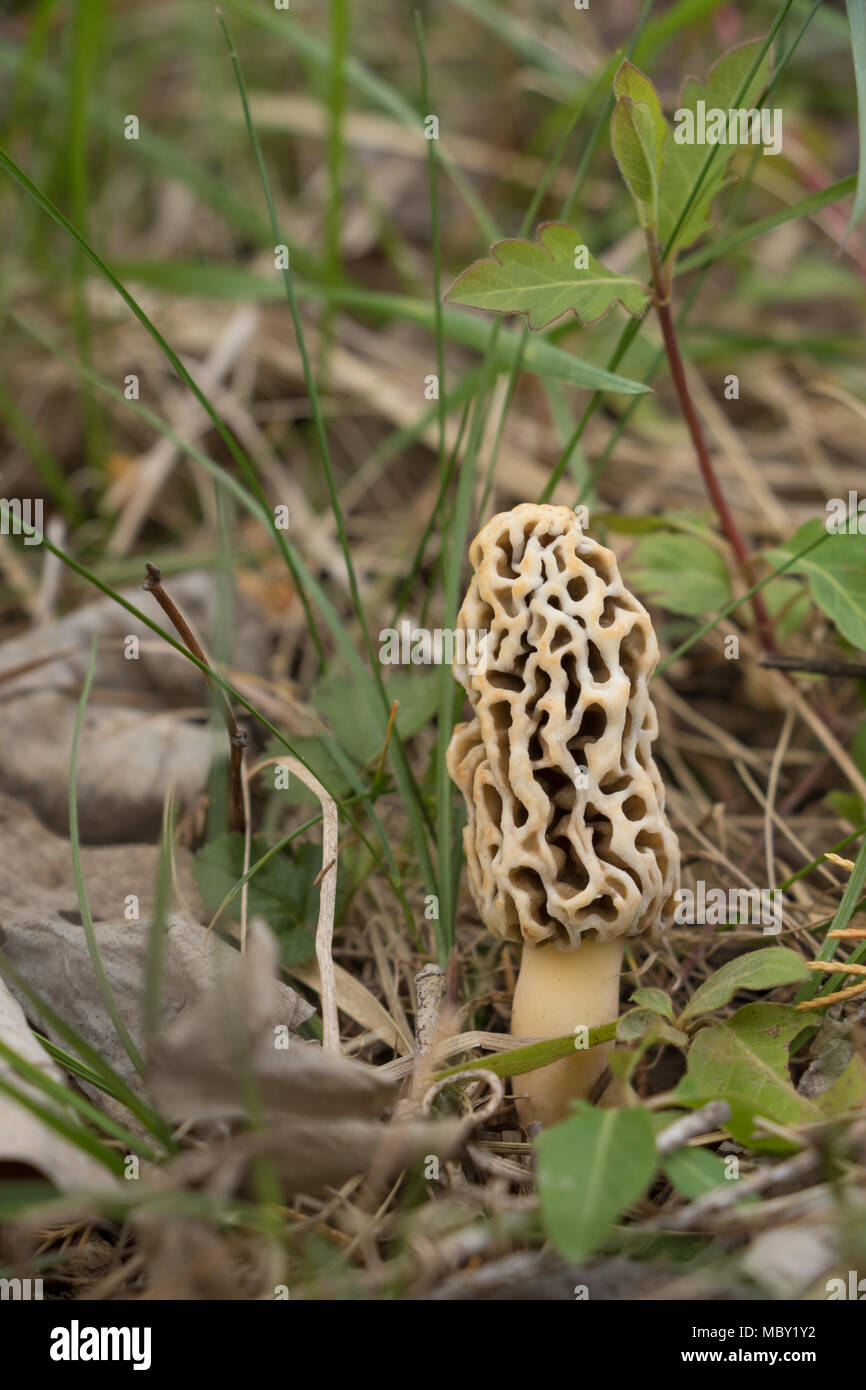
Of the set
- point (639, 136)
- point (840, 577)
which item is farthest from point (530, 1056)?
point (639, 136)

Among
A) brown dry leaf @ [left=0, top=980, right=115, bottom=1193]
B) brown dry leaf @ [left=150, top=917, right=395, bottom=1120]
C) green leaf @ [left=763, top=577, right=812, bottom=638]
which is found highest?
green leaf @ [left=763, top=577, right=812, bottom=638]

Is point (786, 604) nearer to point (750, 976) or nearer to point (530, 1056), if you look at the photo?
point (750, 976)

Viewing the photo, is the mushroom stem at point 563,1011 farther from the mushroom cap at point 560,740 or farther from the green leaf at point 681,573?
the green leaf at point 681,573

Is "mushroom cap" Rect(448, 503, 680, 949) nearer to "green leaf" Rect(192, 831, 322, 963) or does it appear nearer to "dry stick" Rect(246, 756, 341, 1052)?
"dry stick" Rect(246, 756, 341, 1052)

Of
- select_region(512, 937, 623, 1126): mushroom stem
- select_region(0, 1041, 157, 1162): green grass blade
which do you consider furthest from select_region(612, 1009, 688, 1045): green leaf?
select_region(0, 1041, 157, 1162): green grass blade

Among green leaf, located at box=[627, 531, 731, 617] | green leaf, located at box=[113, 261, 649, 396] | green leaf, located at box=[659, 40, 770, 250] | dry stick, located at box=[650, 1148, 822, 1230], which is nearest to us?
dry stick, located at box=[650, 1148, 822, 1230]

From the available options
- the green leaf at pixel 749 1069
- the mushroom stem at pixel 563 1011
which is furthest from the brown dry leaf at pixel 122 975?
the green leaf at pixel 749 1069
